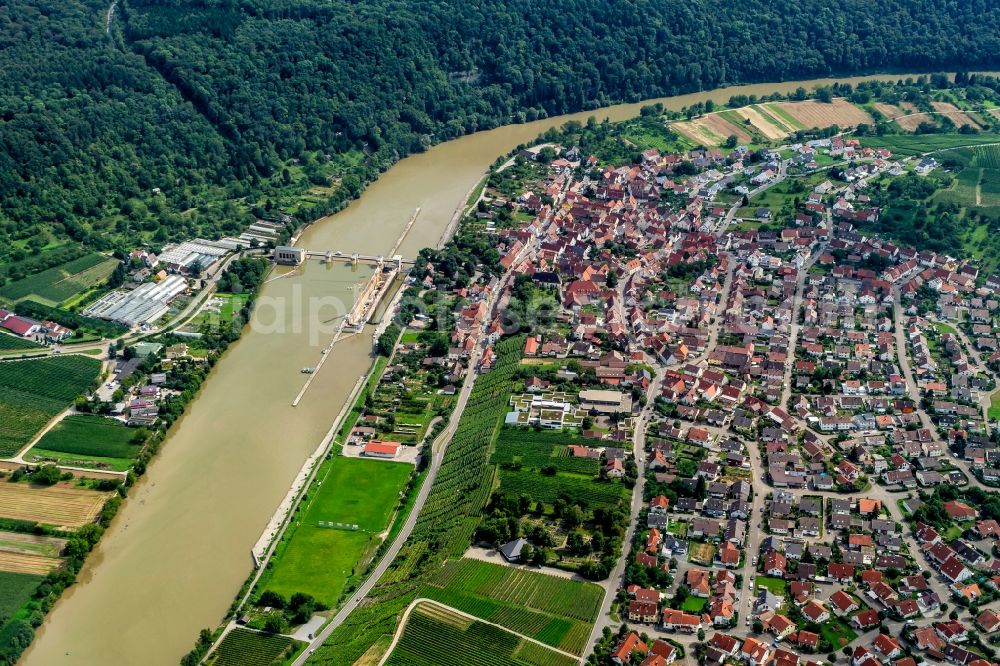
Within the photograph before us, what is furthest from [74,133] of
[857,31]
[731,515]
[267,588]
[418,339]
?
[857,31]

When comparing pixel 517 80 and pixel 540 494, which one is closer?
pixel 540 494

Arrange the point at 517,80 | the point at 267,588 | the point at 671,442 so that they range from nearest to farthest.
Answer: the point at 267,588 → the point at 671,442 → the point at 517,80

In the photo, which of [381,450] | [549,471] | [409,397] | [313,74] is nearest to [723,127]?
[313,74]

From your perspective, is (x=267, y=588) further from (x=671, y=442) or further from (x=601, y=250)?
(x=601, y=250)

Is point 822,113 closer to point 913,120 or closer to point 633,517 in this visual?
point 913,120

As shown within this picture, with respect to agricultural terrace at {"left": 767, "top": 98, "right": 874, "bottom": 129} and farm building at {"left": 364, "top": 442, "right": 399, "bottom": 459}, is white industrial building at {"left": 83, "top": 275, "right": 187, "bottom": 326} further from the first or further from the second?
agricultural terrace at {"left": 767, "top": 98, "right": 874, "bottom": 129}

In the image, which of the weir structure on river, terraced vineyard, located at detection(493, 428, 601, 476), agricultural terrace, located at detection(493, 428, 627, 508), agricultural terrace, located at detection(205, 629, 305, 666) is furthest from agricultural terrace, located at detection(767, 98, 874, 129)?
agricultural terrace, located at detection(205, 629, 305, 666)

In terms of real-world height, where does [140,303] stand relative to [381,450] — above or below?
above
